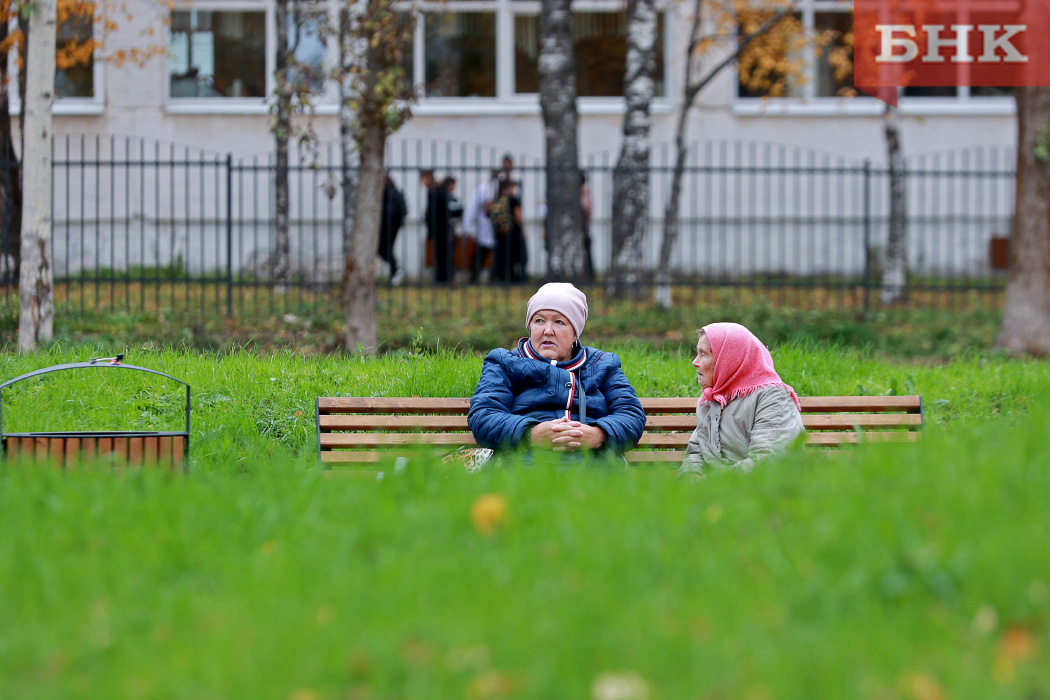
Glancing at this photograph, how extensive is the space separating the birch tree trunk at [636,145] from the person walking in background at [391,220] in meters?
3.26

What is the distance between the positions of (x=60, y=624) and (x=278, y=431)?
3354 mm

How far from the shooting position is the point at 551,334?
495 centimetres

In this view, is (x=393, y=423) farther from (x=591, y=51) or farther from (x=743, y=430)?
(x=591, y=51)

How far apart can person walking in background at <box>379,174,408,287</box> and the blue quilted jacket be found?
1004cm

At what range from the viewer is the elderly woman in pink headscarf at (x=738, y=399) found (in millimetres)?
4727

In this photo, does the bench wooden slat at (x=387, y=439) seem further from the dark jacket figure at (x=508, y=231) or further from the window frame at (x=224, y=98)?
the window frame at (x=224, y=98)

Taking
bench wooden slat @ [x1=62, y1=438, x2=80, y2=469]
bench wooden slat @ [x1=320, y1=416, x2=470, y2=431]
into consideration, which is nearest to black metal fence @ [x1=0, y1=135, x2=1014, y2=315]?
bench wooden slat @ [x1=320, y1=416, x2=470, y2=431]

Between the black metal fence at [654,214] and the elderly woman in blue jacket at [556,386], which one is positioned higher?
the black metal fence at [654,214]

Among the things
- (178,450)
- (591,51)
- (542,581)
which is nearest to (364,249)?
(178,450)

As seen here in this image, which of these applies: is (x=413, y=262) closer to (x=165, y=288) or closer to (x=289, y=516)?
(x=165, y=288)

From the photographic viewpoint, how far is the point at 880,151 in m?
19.7

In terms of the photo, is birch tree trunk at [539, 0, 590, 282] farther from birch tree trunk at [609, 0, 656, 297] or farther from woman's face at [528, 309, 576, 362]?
woman's face at [528, 309, 576, 362]

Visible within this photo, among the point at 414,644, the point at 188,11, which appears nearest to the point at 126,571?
the point at 414,644

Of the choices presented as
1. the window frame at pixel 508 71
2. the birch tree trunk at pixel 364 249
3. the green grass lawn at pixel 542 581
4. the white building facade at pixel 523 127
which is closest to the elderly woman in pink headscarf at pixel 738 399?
the green grass lawn at pixel 542 581
